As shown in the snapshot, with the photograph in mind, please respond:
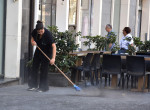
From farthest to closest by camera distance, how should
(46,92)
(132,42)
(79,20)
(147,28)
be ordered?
(147,28)
(79,20)
(132,42)
(46,92)

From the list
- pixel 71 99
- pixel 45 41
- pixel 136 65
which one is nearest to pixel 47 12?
pixel 136 65

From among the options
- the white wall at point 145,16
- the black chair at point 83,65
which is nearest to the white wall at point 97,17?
the black chair at point 83,65

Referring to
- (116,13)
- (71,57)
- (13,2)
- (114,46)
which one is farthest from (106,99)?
(116,13)

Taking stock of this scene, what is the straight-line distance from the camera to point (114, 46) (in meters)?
16.5

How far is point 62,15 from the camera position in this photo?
17.5 meters

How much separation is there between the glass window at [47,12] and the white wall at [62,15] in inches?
9.3

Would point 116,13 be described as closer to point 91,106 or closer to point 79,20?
point 79,20

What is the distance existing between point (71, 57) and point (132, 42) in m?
2.34

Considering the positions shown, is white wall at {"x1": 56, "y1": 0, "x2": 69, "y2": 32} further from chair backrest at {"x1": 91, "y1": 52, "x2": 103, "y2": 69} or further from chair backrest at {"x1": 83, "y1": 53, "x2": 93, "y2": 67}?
chair backrest at {"x1": 83, "y1": 53, "x2": 93, "y2": 67}

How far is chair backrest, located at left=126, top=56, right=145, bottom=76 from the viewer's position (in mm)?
13352

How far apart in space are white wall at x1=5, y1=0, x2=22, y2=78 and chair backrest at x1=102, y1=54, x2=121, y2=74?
2.51 meters

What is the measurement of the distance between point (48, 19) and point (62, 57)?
414 cm

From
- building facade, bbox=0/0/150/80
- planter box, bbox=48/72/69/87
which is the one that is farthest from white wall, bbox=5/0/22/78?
planter box, bbox=48/72/69/87

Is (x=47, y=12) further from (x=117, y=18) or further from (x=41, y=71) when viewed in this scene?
(x=117, y=18)
